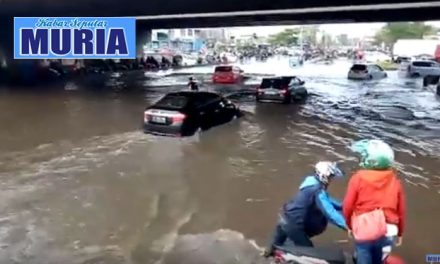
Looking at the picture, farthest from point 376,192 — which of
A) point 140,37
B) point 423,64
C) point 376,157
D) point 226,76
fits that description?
point 140,37

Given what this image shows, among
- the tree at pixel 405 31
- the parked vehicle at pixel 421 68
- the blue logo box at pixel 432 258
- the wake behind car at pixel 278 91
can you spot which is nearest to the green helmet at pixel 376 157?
the blue logo box at pixel 432 258

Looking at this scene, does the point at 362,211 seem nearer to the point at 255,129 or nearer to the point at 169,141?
the point at 169,141

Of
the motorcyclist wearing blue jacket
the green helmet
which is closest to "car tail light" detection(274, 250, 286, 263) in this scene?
the motorcyclist wearing blue jacket

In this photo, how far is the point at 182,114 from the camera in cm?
1675

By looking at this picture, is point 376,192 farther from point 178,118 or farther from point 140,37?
point 140,37

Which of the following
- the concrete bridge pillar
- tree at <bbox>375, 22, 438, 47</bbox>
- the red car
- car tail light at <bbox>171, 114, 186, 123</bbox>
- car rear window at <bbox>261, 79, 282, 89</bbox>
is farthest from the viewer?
tree at <bbox>375, 22, 438, 47</bbox>

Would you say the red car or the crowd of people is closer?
the crowd of people

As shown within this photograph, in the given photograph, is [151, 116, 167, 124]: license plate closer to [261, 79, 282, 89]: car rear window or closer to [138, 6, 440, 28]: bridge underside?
[261, 79, 282, 89]: car rear window

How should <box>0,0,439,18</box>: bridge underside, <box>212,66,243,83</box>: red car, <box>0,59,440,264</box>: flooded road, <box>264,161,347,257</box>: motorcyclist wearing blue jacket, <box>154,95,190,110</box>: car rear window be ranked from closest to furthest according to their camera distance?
<box>264,161,347,257</box>: motorcyclist wearing blue jacket, <box>0,59,440,264</box>: flooded road, <box>154,95,190,110</box>: car rear window, <box>0,0,439,18</box>: bridge underside, <box>212,66,243,83</box>: red car

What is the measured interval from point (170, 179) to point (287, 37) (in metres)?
136

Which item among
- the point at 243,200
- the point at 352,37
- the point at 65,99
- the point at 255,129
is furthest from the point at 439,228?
the point at 352,37

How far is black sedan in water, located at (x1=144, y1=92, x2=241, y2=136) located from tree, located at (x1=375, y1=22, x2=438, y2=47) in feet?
320

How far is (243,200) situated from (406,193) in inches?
142

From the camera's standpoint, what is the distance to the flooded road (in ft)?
26.9
